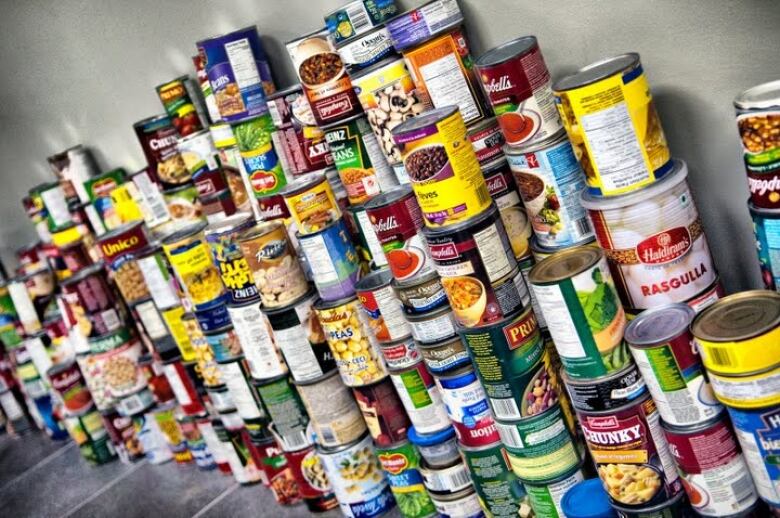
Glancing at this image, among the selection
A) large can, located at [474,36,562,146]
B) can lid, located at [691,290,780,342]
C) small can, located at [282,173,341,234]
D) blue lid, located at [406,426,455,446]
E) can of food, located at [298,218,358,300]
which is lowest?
blue lid, located at [406,426,455,446]

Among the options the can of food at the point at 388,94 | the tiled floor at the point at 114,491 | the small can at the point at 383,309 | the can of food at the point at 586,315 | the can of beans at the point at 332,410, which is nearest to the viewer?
the can of food at the point at 586,315

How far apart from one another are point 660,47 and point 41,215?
2889mm

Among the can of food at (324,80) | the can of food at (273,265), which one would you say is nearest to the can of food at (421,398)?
the can of food at (273,265)

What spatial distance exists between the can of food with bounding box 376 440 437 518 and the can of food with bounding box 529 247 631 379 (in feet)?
2.53

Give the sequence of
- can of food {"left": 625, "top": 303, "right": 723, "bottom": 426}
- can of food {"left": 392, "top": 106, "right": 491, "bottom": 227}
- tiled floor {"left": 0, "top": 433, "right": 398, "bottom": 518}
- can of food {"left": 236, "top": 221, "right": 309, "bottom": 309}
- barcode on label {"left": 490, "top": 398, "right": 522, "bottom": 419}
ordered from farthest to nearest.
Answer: tiled floor {"left": 0, "top": 433, "right": 398, "bottom": 518} < can of food {"left": 236, "top": 221, "right": 309, "bottom": 309} < barcode on label {"left": 490, "top": 398, "right": 522, "bottom": 419} < can of food {"left": 392, "top": 106, "right": 491, "bottom": 227} < can of food {"left": 625, "top": 303, "right": 723, "bottom": 426}

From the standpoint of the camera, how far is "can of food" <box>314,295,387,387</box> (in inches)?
95.0

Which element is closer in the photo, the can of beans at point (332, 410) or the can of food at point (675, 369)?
the can of food at point (675, 369)

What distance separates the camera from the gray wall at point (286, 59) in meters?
1.89

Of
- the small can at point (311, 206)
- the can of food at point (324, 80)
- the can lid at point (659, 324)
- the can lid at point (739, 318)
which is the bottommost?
the can lid at point (659, 324)

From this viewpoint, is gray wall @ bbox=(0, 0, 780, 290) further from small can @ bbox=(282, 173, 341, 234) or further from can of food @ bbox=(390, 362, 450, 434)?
can of food @ bbox=(390, 362, 450, 434)

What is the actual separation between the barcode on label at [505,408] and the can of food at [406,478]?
1.48 ft

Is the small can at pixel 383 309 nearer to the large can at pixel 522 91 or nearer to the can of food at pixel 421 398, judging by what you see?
the can of food at pixel 421 398

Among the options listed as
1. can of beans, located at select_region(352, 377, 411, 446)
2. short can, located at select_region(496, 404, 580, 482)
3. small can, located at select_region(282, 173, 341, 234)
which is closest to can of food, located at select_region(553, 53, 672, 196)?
short can, located at select_region(496, 404, 580, 482)

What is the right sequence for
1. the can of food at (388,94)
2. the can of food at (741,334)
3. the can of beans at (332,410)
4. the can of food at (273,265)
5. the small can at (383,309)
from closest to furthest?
1. the can of food at (741,334)
2. the can of food at (388,94)
3. the small can at (383,309)
4. the can of food at (273,265)
5. the can of beans at (332,410)
